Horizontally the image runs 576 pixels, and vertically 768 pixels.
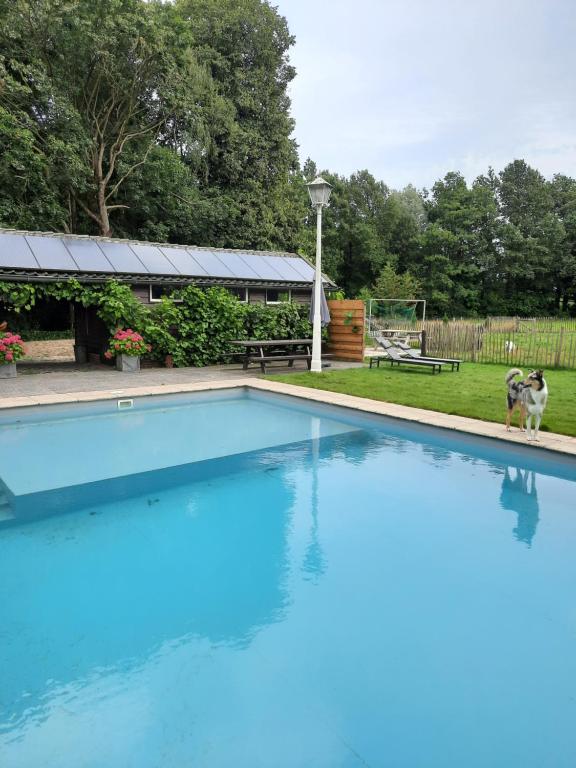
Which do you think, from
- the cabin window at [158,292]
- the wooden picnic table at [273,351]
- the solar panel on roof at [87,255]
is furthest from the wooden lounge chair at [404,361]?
the solar panel on roof at [87,255]

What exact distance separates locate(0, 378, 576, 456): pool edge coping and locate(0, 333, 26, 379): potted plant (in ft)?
10.4

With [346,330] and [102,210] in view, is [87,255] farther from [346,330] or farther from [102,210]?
[102,210]

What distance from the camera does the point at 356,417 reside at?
8.61 meters

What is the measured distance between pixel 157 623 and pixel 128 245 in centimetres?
1358

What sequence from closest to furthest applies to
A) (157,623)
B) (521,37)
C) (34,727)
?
(34,727)
(157,623)
(521,37)

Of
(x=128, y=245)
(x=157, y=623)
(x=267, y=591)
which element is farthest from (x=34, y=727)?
(x=128, y=245)

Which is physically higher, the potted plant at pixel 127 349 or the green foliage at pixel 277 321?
the green foliage at pixel 277 321

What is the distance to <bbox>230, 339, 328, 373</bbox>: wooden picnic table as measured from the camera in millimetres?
13141

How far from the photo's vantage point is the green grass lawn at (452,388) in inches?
320

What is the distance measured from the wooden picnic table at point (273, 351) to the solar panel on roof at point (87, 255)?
400 cm

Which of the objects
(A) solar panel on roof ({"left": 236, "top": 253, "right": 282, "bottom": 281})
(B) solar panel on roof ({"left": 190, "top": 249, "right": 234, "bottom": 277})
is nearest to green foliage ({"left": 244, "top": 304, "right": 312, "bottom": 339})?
(A) solar panel on roof ({"left": 236, "top": 253, "right": 282, "bottom": 281})

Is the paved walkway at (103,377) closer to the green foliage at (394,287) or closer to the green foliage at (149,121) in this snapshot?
the green foliage at (149,121)

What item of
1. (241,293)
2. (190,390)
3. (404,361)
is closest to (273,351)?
(241,293)

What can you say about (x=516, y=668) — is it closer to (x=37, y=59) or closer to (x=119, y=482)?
(x=119, y=482)
